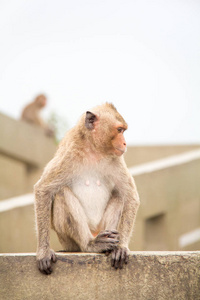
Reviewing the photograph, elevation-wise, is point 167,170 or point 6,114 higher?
point 6,114

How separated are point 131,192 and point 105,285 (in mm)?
1029

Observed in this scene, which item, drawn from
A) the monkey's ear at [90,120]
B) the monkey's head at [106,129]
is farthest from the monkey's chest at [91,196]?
the monkey's ear at [90,120]

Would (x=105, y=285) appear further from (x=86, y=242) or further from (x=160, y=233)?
(x=160, y=233)

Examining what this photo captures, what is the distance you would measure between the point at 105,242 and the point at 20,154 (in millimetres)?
9812

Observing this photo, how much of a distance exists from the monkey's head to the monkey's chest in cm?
33

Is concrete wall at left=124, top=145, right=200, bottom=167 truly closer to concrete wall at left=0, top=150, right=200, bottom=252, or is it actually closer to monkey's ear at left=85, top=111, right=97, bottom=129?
concrete wall at left=0, top=150, right=200, bottom=252

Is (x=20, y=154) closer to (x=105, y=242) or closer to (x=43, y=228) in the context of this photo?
(x=43, y=228)

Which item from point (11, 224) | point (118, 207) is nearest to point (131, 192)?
point (118, 207)

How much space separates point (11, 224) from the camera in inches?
291

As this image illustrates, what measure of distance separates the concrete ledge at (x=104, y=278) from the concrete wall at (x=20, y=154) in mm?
9226

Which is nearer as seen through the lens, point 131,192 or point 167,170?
point 131,192

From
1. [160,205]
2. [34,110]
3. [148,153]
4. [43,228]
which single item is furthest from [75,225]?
[34,110]

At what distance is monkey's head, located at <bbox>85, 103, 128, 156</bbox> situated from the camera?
4449 mm

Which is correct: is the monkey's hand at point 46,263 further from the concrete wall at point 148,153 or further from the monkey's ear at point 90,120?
the concrete wall at point 148,153
